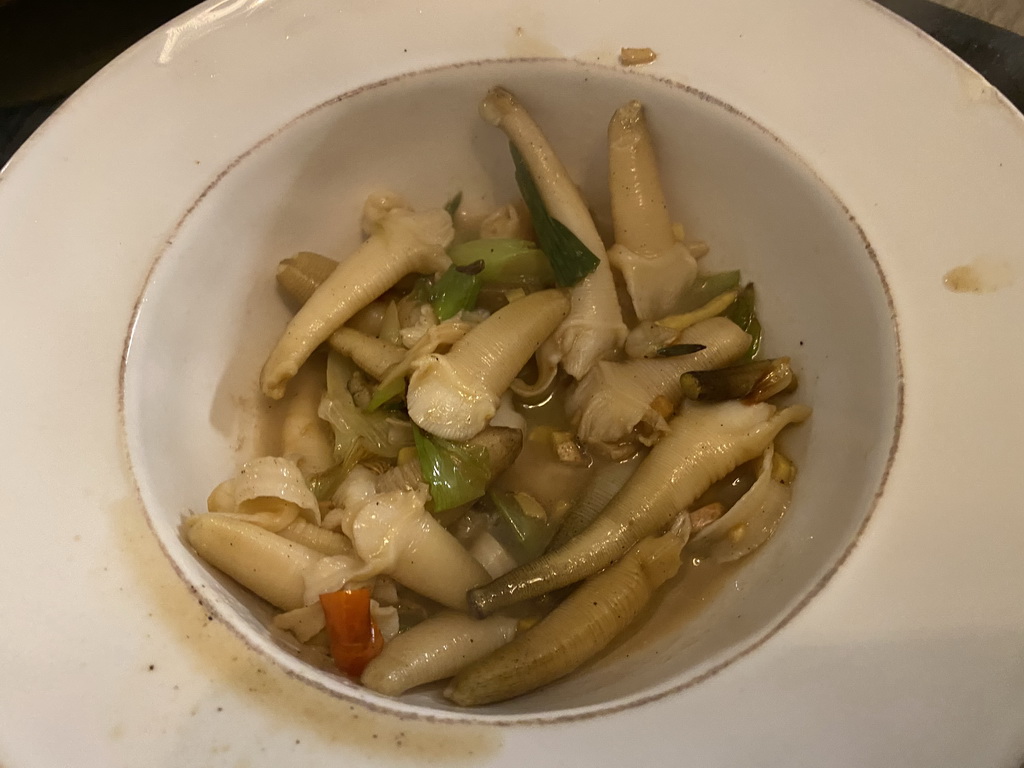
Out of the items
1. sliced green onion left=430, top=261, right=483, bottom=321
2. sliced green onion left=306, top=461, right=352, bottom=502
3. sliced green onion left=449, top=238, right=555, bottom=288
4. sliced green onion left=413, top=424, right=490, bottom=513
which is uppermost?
sliced green onion left=449, top=238, right=555, bottom=288

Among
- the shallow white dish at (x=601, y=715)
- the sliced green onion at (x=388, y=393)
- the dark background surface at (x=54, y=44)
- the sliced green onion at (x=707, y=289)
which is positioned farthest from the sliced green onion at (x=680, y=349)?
the dark background surface at (x=54, y=44)

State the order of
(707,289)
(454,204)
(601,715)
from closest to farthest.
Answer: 1. (601,715)
2. (707,289)
3. (454,204)

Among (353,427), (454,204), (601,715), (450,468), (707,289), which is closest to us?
(601,715)

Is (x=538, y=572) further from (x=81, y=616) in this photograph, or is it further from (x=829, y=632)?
(x=81, y=616)

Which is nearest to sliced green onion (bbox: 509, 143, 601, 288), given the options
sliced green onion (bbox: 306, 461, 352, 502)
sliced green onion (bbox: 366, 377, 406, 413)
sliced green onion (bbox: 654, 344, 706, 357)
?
sliced green onion (bbox: 654, 344, 706, 357)

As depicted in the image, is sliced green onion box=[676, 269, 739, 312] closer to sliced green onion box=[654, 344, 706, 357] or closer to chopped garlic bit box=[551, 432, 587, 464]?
sliced green onion box=[654, 344, 706, 357]

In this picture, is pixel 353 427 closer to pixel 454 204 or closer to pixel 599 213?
pixel 454 204

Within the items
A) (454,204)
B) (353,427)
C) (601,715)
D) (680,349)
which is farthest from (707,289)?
(601,715)
